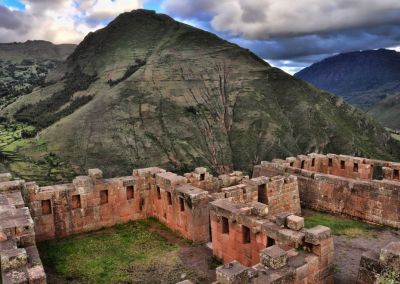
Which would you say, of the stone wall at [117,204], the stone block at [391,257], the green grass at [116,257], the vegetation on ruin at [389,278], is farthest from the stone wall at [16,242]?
the stone block at [391,257]

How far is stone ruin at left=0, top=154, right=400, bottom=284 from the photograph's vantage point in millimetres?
10602

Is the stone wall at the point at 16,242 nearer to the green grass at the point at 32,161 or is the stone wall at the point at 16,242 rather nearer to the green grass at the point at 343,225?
the green grass at the point at 343,225

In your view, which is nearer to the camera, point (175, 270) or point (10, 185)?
point (175, 270)

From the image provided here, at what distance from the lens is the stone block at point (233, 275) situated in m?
9.56

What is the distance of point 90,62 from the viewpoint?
527ft

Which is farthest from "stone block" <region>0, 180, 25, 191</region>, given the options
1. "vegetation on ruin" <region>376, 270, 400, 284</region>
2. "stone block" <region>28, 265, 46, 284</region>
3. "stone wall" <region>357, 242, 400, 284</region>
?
"vegetation on ruin" <region>376, 270, 400, 284</region>

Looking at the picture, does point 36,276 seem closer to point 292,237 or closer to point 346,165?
Answer: point 292,237

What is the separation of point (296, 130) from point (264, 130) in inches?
443

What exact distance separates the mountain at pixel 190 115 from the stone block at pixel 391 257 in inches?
2766

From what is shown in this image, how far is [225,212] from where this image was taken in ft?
45.7

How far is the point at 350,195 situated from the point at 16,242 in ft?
51.0

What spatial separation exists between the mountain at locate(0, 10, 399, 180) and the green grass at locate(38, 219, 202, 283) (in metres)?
61.5

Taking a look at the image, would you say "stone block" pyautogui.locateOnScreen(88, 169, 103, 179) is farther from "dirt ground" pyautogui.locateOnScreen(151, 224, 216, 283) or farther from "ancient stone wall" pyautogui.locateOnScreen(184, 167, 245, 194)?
"ancient stone wall" pyautogui.locateOnScreen(184, 167, 245, 194)

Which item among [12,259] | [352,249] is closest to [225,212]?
[352,249]
